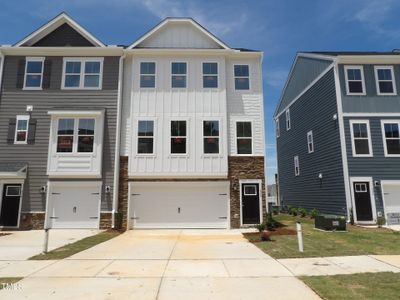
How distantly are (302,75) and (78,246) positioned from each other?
1975 centimetres

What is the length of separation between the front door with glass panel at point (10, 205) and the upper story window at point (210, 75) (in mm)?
11631

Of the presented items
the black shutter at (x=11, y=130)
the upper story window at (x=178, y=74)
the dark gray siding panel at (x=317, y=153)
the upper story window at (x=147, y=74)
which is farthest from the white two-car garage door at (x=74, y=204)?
the dark gray siding panel at (x=317, y=153)

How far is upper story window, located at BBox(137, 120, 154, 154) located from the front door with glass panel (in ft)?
22.3

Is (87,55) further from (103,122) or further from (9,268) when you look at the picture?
(9,268)

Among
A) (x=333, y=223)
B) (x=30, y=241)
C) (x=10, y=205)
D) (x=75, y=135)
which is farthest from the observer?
(x=75, y=135)

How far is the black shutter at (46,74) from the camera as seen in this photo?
1770 centimetres

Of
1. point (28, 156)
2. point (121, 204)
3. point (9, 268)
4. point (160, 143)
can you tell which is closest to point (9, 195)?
point (28, 156)

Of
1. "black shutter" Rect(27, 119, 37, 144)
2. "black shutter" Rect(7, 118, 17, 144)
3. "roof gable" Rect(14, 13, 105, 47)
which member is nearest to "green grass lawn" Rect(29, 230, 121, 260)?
"black shutter" Rect(27, 119, 37, 144)

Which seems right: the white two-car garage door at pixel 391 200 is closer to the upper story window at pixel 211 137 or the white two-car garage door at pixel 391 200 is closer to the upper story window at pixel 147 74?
the upper story window at pixel 211 137

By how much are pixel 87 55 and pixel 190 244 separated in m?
12.4

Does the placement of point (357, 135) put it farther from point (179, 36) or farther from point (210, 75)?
point (179, 36)

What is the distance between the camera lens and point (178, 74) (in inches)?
715

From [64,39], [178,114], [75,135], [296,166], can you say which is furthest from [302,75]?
[75,135]

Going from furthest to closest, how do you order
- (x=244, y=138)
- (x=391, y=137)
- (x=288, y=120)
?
(x=288, y=120)
(x=391, y=137)
(x=244, y=138)
